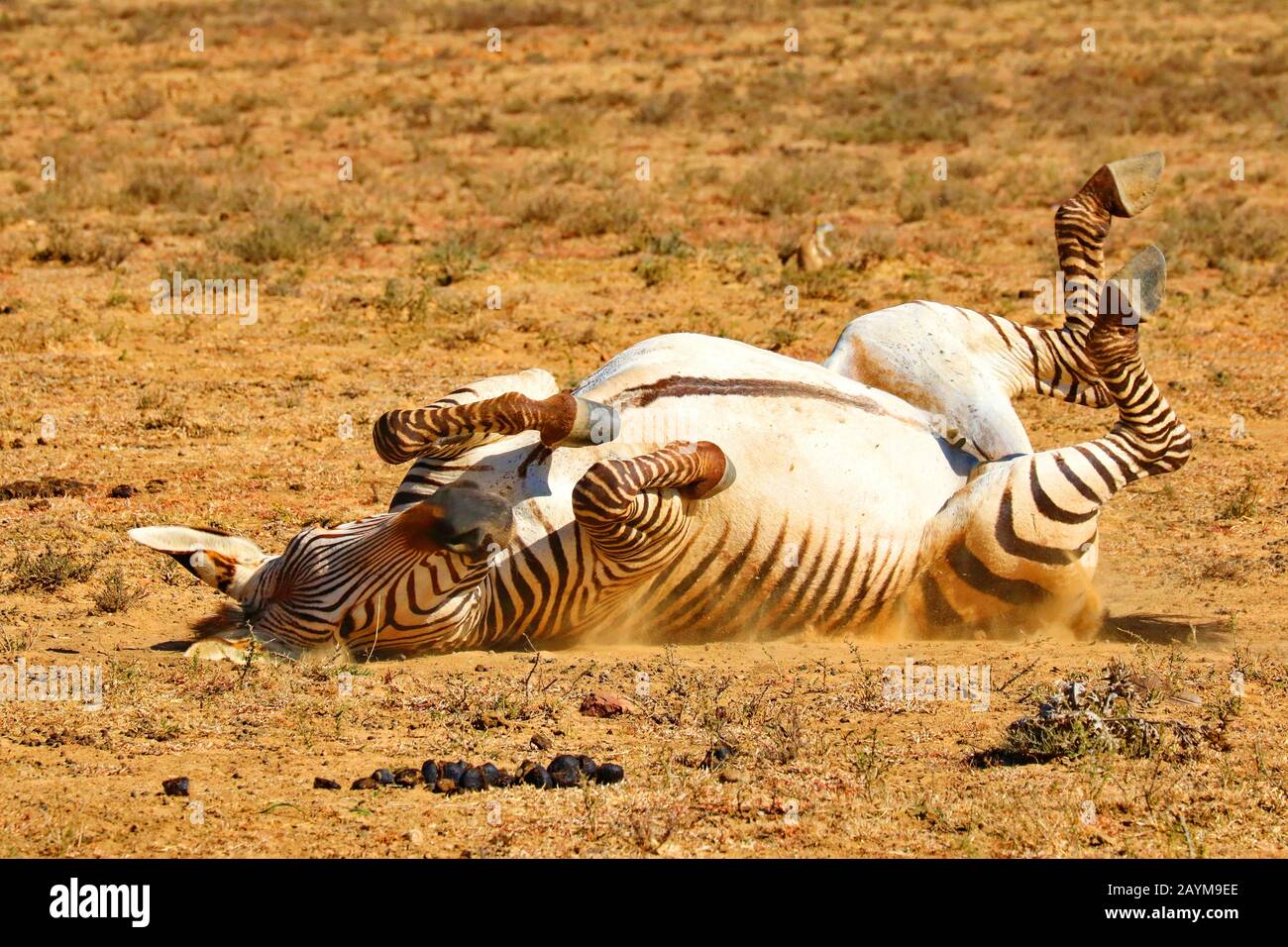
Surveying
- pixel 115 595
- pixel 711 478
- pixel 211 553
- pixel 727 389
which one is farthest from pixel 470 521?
pixel 115 595

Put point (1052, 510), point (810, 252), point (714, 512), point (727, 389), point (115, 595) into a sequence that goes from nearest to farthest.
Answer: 1. point (714, 512)
2. point (727, 389)
3. point (1052, 510)
4. point (115, 595)
5. point (810, 252)

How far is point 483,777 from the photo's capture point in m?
4.51

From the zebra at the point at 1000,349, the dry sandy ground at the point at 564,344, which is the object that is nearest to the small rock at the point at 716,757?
the dry sandy ground at the point at 564,344

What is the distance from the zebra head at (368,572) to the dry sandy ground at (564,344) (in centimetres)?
17

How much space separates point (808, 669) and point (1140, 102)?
732 inches

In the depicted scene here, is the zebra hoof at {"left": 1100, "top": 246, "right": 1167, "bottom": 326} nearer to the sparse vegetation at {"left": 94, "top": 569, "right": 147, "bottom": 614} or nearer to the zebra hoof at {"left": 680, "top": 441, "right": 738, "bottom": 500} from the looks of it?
the zebra hoof at {"left": 680, "top": 441, "right": 738, "bottom": 500}

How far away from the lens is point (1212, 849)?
408cm

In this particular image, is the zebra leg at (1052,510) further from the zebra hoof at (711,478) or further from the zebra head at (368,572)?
the zebra head at (368,572)

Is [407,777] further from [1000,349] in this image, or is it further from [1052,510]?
[1000,349]

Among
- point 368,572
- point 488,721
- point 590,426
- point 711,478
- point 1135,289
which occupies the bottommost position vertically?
point 488,721

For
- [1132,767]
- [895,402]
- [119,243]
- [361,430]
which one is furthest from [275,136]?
[1132,767]

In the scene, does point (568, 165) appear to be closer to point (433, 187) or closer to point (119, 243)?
point (433, 187)

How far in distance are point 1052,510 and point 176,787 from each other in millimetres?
3325

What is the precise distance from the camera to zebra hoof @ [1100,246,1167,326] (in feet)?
19.2
